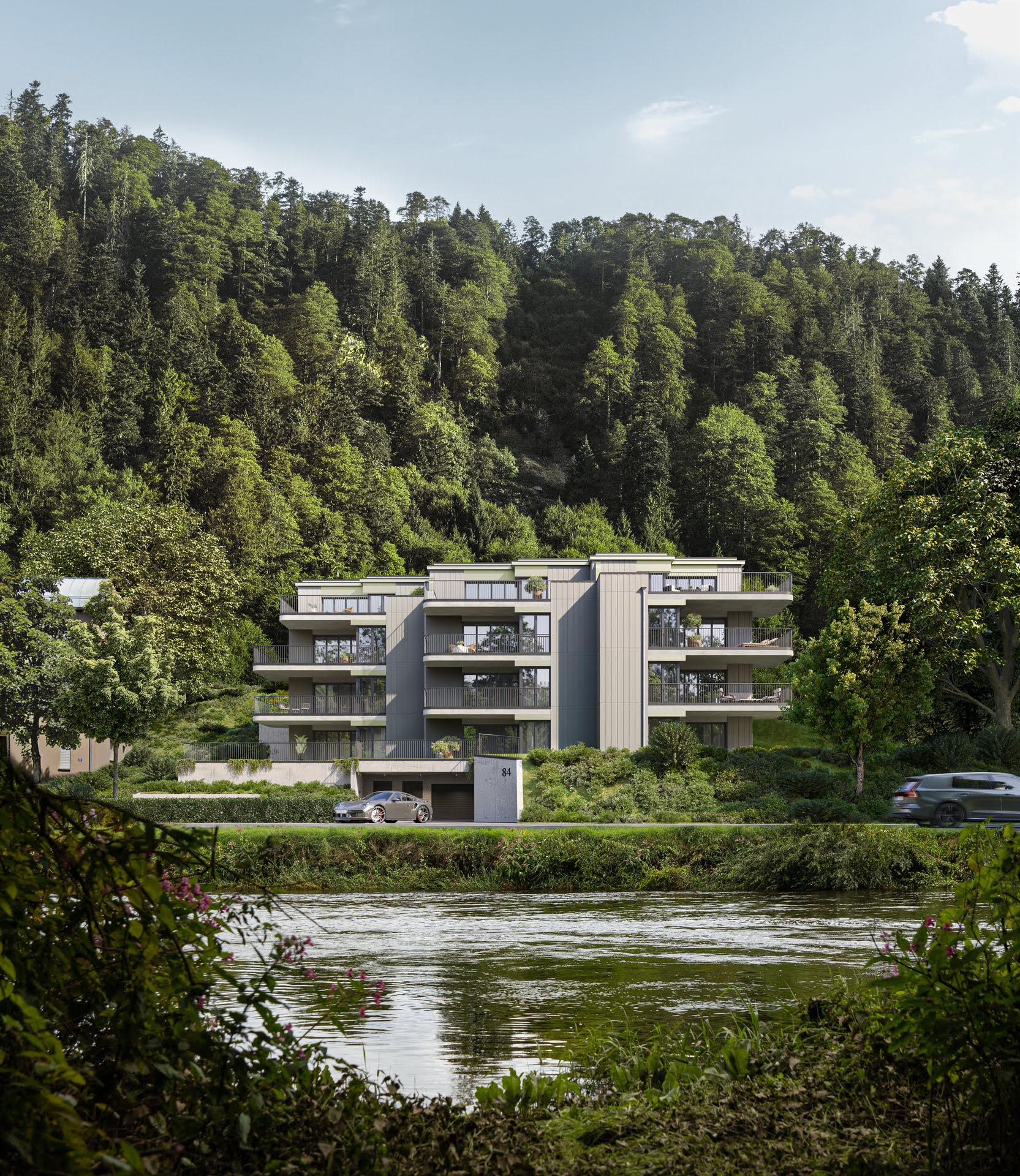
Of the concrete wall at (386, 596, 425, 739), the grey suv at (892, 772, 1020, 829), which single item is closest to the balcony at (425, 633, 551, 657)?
the concrete wall at (386, 596, 425, 739)

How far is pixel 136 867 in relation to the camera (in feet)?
12.7

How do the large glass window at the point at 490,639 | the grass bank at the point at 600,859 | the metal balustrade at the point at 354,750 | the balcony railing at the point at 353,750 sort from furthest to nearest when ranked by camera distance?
the large glass window at the point at 490,639, the balcony railing at the point at 353,750, the metal balustrade at the point at 354,750, the grass bank at the point at 600,859

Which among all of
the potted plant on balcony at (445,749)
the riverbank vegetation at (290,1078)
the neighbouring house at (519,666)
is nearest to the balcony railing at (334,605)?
the neighbouring house at (519,666)

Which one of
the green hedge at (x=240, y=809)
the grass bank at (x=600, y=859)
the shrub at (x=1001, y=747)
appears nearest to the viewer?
the grass bank at (x=600, y=859)

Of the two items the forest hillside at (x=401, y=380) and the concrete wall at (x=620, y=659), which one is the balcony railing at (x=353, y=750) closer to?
the concrete wall at (x=620, y=659)

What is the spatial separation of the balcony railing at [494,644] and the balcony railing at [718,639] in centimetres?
540

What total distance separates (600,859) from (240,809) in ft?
52.2

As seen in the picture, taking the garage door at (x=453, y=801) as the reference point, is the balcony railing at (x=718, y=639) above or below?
above

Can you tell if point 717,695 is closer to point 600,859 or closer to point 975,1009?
point 600,859

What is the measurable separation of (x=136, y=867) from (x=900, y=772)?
37385 millimetres

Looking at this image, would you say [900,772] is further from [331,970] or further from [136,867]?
[136,867]

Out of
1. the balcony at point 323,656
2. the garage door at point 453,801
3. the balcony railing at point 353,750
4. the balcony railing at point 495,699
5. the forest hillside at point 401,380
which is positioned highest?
the forest hillside at point 401,380

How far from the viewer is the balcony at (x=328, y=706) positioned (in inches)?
1976

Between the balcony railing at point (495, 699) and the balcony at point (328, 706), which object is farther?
the balcony at point (328, 706)
